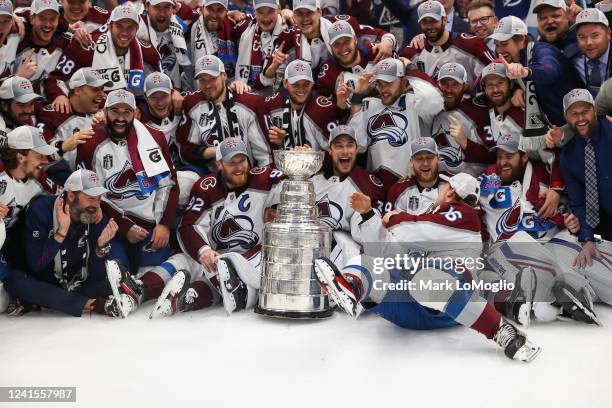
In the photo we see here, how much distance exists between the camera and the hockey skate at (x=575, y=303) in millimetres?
4984

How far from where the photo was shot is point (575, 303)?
500 centimetres

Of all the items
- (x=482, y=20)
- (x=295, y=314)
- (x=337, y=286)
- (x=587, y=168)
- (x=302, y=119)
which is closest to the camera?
(x=337, y=286)

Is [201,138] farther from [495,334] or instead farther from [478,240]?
[495,334]

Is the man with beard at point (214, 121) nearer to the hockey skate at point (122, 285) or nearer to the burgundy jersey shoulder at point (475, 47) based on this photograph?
the hockey skate at point (122, 285)

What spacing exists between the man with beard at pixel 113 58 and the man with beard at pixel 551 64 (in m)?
2.98

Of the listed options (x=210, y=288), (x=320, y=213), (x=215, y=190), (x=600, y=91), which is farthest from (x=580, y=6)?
(x=210, y=288)

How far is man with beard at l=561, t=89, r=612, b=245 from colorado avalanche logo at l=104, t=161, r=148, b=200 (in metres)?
2.95

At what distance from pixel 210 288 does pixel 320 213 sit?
966 millimetres

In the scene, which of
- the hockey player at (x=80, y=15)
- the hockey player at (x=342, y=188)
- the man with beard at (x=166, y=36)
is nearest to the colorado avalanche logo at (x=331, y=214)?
the hockey player at (x=342, y=188)

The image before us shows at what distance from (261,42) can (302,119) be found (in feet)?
3.96

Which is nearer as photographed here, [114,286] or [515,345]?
[515,345]

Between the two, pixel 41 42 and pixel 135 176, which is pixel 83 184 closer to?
pixel 135 176

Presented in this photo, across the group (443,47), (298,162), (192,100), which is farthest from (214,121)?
(443,47)

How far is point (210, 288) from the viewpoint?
5.50m
